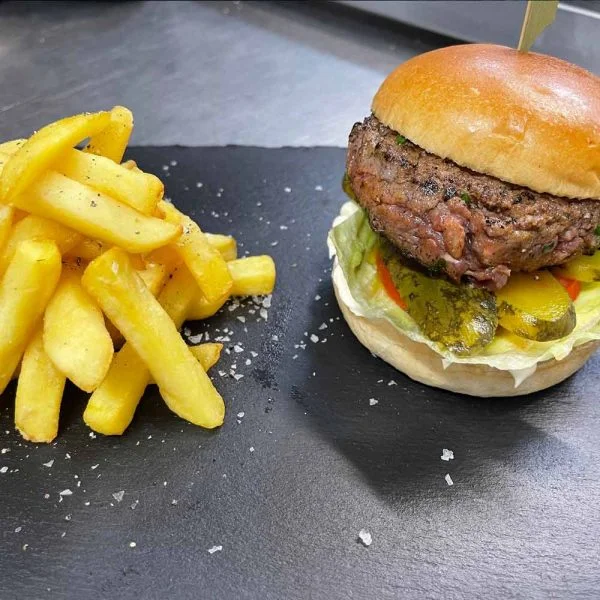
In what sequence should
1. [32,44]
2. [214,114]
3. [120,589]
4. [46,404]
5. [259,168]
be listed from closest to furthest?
[120,589], [46,404], [259,168], [214,114], [32,44]

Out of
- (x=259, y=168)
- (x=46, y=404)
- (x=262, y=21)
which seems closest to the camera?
(x=46, y=404)

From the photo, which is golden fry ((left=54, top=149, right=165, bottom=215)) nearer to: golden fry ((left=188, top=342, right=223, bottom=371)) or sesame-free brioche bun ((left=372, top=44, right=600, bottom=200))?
golden fry ((left=188, top=342, right=223, bottom=371))

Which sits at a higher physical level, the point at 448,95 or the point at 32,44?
the point at 448,95

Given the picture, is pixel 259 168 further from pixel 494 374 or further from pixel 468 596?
pixel 468 596

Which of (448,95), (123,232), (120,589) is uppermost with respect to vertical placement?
(448,95)

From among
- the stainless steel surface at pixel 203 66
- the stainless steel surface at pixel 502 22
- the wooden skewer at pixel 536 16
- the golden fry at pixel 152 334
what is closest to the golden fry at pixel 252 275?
the golden fry at pixel 152 334

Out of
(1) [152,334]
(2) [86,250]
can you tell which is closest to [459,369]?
(1) [152,334]

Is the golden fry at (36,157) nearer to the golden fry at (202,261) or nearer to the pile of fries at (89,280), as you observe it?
the pile of fries at (89,280)

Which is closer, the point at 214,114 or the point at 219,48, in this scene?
the point at 214,114

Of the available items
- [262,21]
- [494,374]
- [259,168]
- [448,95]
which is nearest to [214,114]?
[259,168]
